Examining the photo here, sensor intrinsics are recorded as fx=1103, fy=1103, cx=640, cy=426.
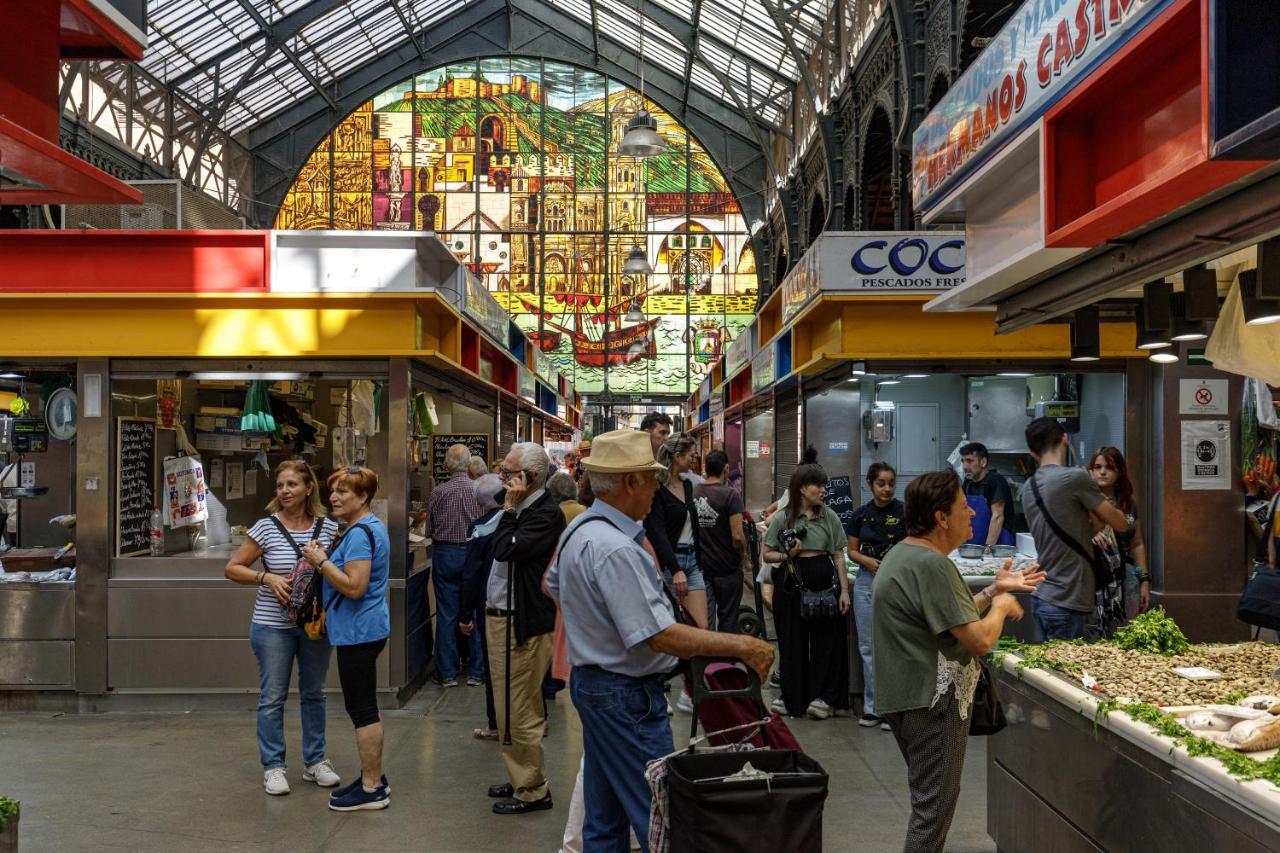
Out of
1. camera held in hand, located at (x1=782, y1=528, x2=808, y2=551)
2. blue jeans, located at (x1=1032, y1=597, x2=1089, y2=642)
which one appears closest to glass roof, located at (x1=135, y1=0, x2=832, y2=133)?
camera held in hand, located at (x1=782, y1=528, x2=808, y2=551)

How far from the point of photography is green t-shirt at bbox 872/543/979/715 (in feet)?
11.0

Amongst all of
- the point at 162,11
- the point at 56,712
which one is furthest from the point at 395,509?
the point at 162,11

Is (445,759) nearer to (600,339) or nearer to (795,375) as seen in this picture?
(795,375)

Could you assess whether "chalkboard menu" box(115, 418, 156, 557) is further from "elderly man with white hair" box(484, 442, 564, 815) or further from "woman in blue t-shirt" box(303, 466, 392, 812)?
"elderly man with white hair" box(484, 442, 564, 815)

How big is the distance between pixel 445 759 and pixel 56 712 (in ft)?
9.54

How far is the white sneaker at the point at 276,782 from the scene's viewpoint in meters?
5.18

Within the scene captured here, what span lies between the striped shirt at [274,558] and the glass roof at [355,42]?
15205 mm

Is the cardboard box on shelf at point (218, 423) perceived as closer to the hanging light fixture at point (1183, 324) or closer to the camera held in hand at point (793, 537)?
the camera held in hand at point (793, 537)

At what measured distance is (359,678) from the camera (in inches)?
189

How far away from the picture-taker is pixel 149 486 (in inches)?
298

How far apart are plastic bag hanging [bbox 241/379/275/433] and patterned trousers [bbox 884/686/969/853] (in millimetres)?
5598

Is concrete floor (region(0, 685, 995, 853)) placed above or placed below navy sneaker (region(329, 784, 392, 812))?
below

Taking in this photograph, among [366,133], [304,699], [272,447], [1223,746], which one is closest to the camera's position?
[1223,746]

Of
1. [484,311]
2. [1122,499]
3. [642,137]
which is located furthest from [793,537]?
[642,137]
